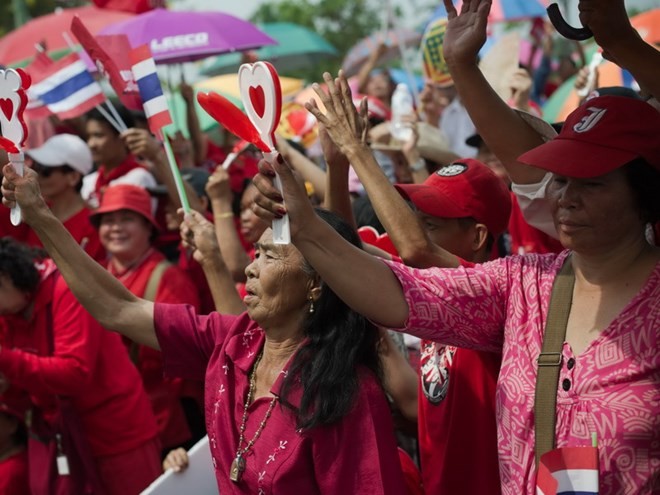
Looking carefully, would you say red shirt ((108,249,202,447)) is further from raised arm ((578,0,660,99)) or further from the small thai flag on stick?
raised arm ((578,0,660,99))

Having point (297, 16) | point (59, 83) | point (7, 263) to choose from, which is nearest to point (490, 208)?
point (7, 263)

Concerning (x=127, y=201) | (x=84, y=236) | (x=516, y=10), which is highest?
(x=516, y=10)

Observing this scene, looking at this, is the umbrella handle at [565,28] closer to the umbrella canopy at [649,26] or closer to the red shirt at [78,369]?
the red shirt at [78,369]

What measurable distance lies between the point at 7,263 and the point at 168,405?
1076 millimetres

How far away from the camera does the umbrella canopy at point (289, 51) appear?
12586mm

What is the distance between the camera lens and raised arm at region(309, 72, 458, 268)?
2.75 m

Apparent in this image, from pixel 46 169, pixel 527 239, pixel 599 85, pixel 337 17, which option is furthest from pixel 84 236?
pixel 337 17

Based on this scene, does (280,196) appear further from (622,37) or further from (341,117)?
(622,37)

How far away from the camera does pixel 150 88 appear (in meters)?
3.75

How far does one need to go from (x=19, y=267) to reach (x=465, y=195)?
1.88 m

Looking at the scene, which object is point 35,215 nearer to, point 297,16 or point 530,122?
point 530,122

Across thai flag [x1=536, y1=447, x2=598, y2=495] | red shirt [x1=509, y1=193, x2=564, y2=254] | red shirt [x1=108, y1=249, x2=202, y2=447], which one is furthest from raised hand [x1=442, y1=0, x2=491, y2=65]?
red shirt [x1=108, y1=249, x2=202, y2=447]

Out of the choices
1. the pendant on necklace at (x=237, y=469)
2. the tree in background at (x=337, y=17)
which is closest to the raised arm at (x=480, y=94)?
the pendant on necklace at (x=237, y=469)

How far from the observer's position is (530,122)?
279 centimetres
